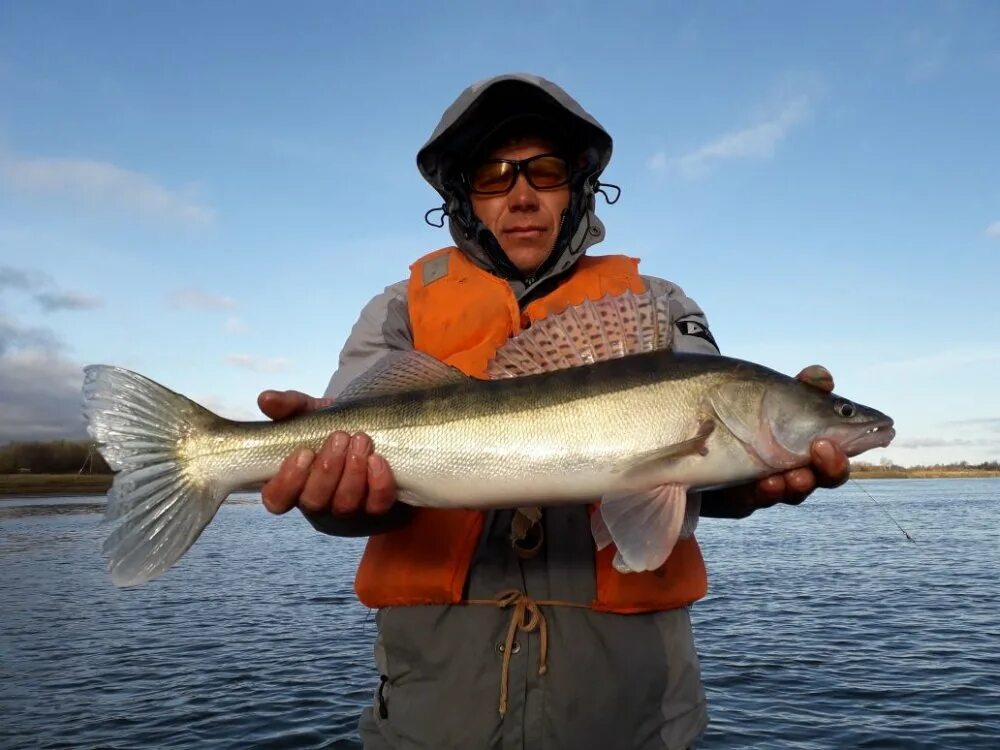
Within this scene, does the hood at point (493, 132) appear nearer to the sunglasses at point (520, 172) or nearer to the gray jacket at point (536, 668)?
the sunglasses at point (520, 172)

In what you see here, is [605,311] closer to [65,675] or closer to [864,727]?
[864,727]

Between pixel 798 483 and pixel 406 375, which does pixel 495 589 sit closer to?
pixel 406 375

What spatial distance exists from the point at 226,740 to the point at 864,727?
8.76 meters

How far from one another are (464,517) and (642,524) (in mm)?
959

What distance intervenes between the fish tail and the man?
422 millimetres

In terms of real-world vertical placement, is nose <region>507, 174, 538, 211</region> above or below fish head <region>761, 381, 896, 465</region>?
above

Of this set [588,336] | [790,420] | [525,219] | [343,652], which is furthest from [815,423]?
[343,652]

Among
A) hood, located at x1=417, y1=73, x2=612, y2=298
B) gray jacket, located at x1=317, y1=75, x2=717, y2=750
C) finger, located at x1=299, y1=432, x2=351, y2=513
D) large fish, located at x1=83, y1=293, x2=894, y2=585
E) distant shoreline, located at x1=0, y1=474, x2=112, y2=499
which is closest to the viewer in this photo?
gray jacket, located at x1=317, y1=75, x2=717, y2=750

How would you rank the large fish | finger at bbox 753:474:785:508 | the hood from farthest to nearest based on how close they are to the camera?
the hood
finger at bbox 753:474:785:508
the large fish

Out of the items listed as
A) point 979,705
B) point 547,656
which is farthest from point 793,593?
point 547,656

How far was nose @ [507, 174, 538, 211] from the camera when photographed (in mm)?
4715

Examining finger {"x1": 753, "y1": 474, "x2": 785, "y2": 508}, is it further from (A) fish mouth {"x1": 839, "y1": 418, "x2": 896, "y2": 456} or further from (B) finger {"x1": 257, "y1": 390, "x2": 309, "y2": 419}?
(B) finger {"x1": 257, "y1": 390, "x2": 309, "y2": 419}

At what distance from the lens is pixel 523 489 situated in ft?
12.0

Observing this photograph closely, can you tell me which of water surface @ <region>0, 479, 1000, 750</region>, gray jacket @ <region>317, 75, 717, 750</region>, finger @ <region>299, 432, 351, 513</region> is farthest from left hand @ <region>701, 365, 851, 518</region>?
water surface @ <region>0, 479, 1000, 750</region>
